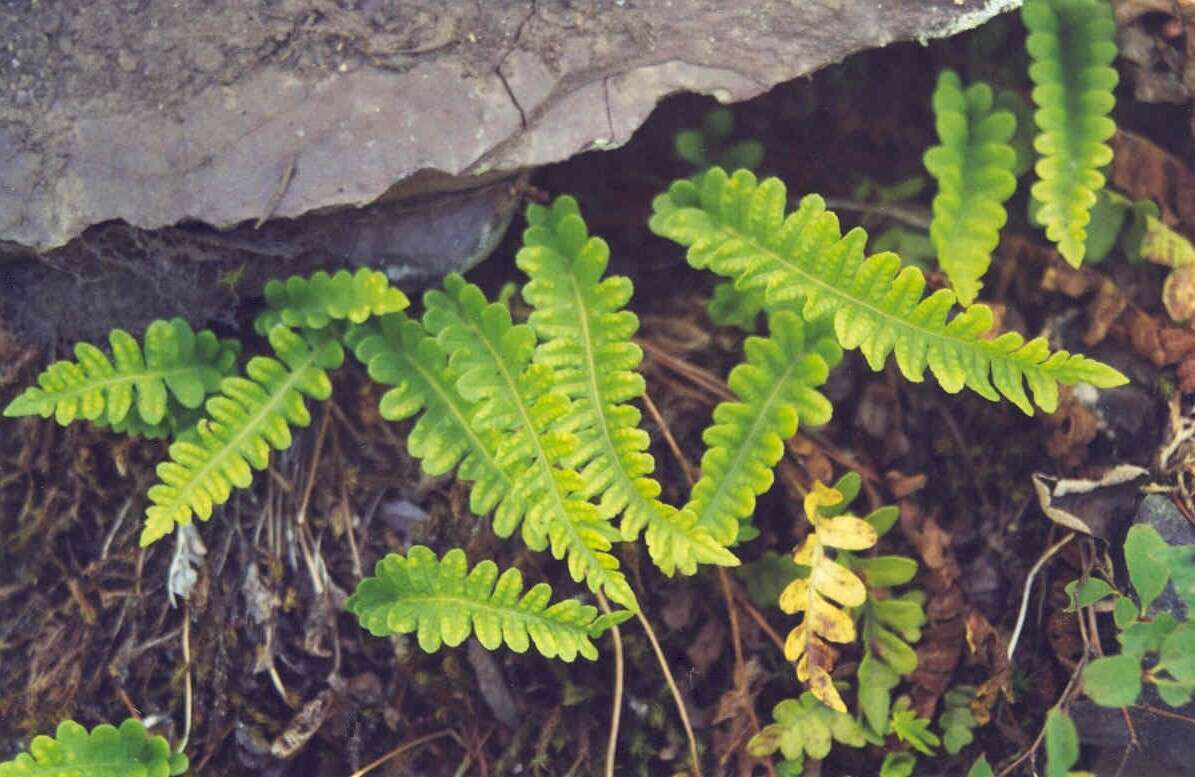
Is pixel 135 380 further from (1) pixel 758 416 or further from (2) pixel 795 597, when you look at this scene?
(2) pixel 795 597

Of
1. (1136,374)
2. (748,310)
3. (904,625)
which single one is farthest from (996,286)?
(904,625)

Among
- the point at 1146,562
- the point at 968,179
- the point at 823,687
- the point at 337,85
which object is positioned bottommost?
the point at 823,687

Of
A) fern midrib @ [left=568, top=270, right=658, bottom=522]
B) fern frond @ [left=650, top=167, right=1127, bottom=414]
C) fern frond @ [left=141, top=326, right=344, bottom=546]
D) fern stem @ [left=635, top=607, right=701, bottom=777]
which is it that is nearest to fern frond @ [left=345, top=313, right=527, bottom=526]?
fern frond @ [left=141, top=326, right=344, bottom=546]

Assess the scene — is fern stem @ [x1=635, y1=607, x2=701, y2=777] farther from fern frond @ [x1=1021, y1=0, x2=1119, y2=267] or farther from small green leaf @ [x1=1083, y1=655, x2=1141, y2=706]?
fern frond @ [x1=1021, y1=0, x2=1119, y2=267]

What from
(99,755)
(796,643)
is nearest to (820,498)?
(796,643)

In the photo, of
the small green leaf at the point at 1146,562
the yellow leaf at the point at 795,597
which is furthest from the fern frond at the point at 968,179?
the yellow leaf at the point at 795,597

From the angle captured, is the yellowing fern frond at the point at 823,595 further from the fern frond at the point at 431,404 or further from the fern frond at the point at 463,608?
the fern frond at the point at 431,404
